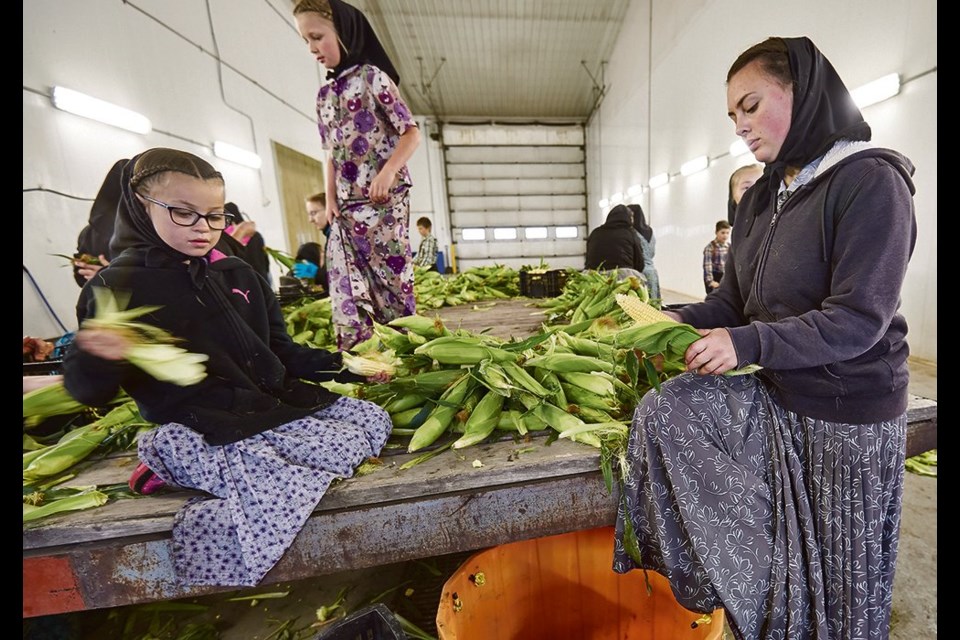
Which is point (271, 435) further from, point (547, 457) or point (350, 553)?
point (547, 457)

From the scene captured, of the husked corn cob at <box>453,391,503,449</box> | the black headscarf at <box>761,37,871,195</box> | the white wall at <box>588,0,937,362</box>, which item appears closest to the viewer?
the black headscarf at <box>761,37,871,195</box>

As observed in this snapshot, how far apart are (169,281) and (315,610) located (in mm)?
1588

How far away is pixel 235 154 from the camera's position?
171cm

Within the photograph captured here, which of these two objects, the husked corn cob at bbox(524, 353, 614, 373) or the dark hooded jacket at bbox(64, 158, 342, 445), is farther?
the husked corn cob at bbox(524, 353, 614, 373)

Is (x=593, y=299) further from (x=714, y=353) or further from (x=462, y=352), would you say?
(x=714, y=353)

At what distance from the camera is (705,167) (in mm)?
5812

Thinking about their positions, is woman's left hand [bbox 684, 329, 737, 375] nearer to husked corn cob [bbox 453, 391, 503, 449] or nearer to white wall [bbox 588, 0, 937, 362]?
husked corn cob [bbox 453, 391, 503, 449]

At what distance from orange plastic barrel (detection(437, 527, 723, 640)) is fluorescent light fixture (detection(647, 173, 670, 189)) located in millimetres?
7355

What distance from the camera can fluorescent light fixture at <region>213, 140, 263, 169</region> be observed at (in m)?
1.61

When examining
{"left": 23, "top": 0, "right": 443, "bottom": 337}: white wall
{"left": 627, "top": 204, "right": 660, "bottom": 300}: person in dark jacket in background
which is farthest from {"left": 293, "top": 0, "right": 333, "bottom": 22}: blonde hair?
{"left": 627, "top": 204, "right": 660, "bottom": 300}: person in dark jacket in background

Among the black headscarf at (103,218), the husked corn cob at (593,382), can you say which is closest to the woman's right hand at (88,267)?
the black headscarf at (103,218)

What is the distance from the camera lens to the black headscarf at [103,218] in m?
0.88

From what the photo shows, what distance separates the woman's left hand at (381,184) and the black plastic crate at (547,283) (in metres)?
2.96

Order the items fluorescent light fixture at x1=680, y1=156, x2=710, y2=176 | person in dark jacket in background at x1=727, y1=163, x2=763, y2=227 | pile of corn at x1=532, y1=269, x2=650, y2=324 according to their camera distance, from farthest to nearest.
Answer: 1. fluorescent light fixture at x1=680, y1=156, x2=710, y2=176
2. pile of corn at x1=532, y1=269, x2=650, y2=324
3. person in dark jacket in background at x1=727, y1=163, x2=763, y2=227
